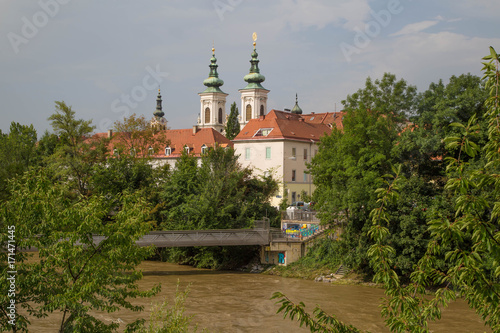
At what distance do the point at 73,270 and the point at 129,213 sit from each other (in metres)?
1.65

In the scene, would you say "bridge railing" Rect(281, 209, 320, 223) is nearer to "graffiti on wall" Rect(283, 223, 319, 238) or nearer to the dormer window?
"graffiti on wall" Rect(283, 223, 319, 238)

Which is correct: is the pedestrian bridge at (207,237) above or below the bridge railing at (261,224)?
below

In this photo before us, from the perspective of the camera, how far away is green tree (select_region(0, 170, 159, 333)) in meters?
10.8

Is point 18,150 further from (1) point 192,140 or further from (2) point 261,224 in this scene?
(1) point 192,140

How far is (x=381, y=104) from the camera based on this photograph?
35500mm

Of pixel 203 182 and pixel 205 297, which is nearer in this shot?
pixel 205 297

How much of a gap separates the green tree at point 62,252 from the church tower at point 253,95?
321ft

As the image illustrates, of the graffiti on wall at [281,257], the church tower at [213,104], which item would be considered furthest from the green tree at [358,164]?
the church tower at [213,104]

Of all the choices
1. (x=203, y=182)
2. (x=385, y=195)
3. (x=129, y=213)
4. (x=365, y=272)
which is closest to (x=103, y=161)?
(x=203, y=182)

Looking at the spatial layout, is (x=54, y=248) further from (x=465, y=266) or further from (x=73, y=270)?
(x=465, y=266)

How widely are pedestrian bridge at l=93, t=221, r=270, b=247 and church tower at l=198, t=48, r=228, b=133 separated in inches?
3120

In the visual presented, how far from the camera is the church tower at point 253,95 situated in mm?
109562

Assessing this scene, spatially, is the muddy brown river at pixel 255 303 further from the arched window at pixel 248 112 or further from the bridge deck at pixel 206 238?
the arched window at pixel 248 112

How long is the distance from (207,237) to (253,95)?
76.6 meters
